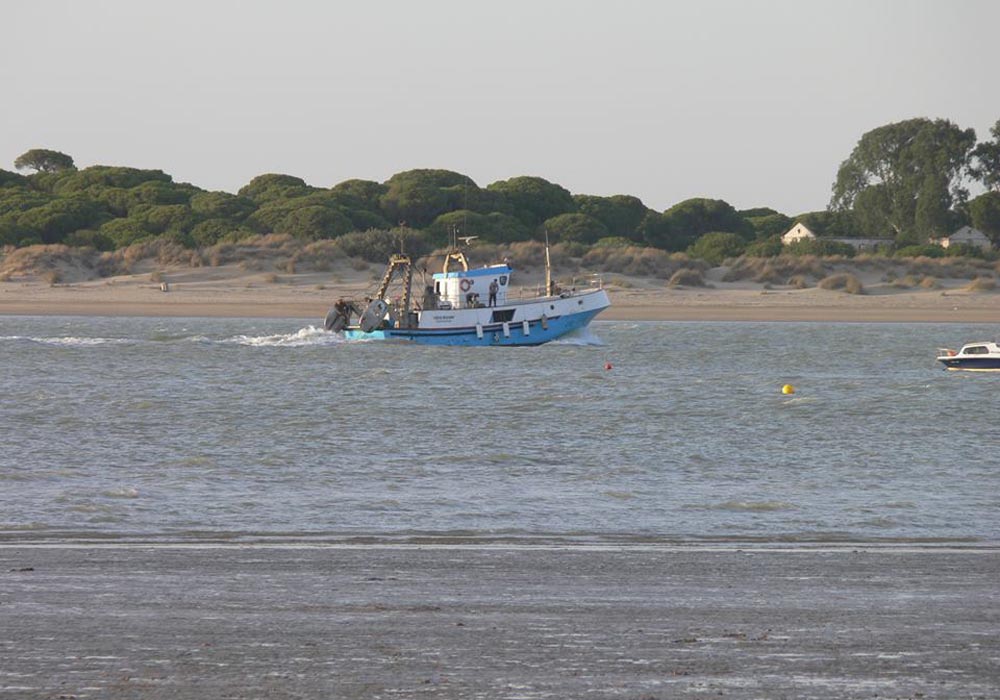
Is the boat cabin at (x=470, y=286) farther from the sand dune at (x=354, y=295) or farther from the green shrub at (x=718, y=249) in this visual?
the green shrub at (x=718, y=249)

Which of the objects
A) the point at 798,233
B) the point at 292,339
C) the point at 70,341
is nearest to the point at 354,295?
the point at 292,339

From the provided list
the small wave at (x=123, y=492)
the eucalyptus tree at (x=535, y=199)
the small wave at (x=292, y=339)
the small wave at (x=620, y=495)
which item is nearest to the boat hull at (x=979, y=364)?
the small wave at (x=292, y=339)

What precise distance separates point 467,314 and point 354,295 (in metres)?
19.4

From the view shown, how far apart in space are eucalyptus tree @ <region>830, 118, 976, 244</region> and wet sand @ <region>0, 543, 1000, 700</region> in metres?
98.3

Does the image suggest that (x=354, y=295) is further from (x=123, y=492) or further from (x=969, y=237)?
(x=969, y=237)

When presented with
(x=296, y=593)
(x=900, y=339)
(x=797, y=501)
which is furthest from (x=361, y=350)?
(x=296, y=593)

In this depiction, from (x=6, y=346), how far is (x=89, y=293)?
2246 cm

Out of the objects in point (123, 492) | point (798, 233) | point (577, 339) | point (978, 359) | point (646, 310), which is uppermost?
point (798, 233)

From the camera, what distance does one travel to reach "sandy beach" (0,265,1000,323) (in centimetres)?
6575

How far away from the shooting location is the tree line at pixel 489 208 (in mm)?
87500

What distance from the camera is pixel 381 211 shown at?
100 meters

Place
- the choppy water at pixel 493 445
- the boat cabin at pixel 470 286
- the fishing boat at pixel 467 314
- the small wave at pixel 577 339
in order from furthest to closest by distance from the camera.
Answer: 1. the small wave at pixel 577 339
2. the fishing boat at pixel 467 314
3. the boat cabin at pixel 470 286
4. the choppy water at pixel 493 445

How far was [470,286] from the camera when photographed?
50312mm

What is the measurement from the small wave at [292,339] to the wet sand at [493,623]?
Result: 38.8m
